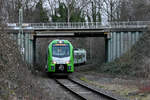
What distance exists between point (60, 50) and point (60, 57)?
70 centimetres

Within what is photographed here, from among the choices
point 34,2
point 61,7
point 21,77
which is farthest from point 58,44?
point 61,7

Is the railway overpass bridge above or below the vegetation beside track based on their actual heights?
above

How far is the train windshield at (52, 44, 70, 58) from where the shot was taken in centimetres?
2652

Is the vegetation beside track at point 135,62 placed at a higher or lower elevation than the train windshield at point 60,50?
lower

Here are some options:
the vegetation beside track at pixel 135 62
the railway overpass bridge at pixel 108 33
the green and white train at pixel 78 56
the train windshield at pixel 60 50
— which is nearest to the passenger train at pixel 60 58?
the train windshield at pixel 60 50

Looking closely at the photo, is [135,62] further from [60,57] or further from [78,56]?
[78,56]

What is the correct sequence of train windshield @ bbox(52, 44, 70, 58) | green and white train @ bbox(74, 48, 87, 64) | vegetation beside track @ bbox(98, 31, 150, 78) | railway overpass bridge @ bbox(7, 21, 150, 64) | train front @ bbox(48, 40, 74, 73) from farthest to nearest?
green and white train @ bbox(74, 48, 87, 64) < railway overpass bridge @ bbox(7, 21, 150, 64) < vegetation beside track @ bbox(98, 31, 150, 78) < train windshield @ bbox(52, 44, 70, 58) < train front @ bbox(48, 40, 74, 73)

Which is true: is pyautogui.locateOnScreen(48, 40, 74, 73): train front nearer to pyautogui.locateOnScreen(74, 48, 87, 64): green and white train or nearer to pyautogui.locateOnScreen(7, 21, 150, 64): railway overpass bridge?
pyautogui.locateOnScreen(7, 21, 150, 64): railway overpass bridge

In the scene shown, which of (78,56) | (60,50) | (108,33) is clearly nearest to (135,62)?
(108,33)

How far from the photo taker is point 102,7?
62.7 metres

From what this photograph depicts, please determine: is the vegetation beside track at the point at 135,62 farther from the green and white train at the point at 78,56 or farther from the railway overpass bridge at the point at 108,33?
the green and white train at the point at 78,56

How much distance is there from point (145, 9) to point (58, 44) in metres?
29.5

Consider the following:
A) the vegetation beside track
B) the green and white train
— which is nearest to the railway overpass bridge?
the vegetation beside track

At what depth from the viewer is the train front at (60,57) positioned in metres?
26.2
